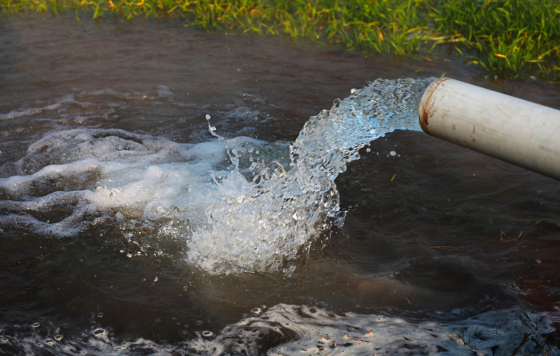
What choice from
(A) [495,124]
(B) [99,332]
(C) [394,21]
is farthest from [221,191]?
(C) [394,21]

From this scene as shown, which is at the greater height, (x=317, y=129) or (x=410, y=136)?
(x=317, y=129)

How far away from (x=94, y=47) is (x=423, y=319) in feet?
16.4

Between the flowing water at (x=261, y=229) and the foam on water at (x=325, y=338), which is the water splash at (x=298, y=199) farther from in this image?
the foam on water at (x=325, y=338)

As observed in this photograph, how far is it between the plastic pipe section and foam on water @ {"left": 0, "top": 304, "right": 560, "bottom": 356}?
2.47 feet

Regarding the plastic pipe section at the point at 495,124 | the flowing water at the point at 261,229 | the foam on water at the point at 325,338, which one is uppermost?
the plastic pipe section at the point at 495,124

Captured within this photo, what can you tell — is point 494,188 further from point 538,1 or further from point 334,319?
point 538,1

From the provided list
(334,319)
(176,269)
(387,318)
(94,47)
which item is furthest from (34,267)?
(94,47)

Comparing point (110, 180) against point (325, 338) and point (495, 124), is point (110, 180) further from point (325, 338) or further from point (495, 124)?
point (495, 124)

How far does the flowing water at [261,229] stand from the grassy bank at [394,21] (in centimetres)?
74

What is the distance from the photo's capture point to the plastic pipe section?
5.72 feet

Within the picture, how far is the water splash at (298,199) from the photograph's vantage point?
2627 mm

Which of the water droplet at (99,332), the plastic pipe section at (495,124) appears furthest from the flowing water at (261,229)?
the plastic pipe section at (495,124)

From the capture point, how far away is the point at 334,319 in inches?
85.7

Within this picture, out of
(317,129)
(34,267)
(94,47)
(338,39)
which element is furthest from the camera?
(338,39)
